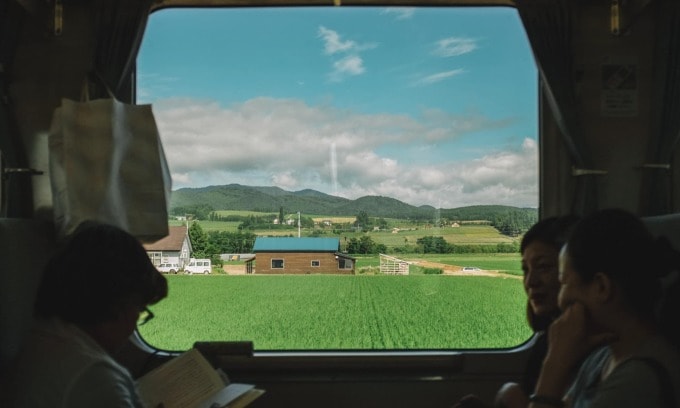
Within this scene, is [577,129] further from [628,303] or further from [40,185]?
[40,185]

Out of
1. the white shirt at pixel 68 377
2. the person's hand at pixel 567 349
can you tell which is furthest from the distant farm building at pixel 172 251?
the person's hand at pixel 567 349

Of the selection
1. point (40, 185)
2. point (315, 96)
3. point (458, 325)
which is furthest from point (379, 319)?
Result: point (40, 185)

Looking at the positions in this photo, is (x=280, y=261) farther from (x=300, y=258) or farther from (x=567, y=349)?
(x=567, y=349)

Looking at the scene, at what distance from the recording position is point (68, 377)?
1.40m

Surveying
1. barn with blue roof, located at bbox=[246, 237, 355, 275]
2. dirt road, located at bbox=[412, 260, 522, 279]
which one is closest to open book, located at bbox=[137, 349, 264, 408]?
barn with blue roof, located at bbox=[246, 237, 355, 275]

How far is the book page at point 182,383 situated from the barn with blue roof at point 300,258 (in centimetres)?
89

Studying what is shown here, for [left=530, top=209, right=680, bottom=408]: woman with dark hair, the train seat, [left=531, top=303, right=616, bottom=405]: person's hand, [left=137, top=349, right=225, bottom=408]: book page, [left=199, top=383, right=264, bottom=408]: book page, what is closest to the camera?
[left=530, top=209, right=680, bottom=408]: woman with dark hair

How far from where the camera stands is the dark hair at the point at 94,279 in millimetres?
1560

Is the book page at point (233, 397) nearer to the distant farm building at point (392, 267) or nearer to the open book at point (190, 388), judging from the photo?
the open book at point (190, 388)

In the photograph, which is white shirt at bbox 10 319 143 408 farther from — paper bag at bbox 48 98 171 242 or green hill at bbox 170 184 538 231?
green hill at bbox 170 184 538 231

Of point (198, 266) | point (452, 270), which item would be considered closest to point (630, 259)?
point (452, 270)

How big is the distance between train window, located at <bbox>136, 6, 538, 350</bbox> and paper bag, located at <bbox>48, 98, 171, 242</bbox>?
14.8 inches

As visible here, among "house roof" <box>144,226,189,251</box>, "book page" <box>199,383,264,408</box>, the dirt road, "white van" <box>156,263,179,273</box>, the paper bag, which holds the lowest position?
"book page" <box>199,383,264,408</box>

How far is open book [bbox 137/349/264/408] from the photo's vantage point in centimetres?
236
